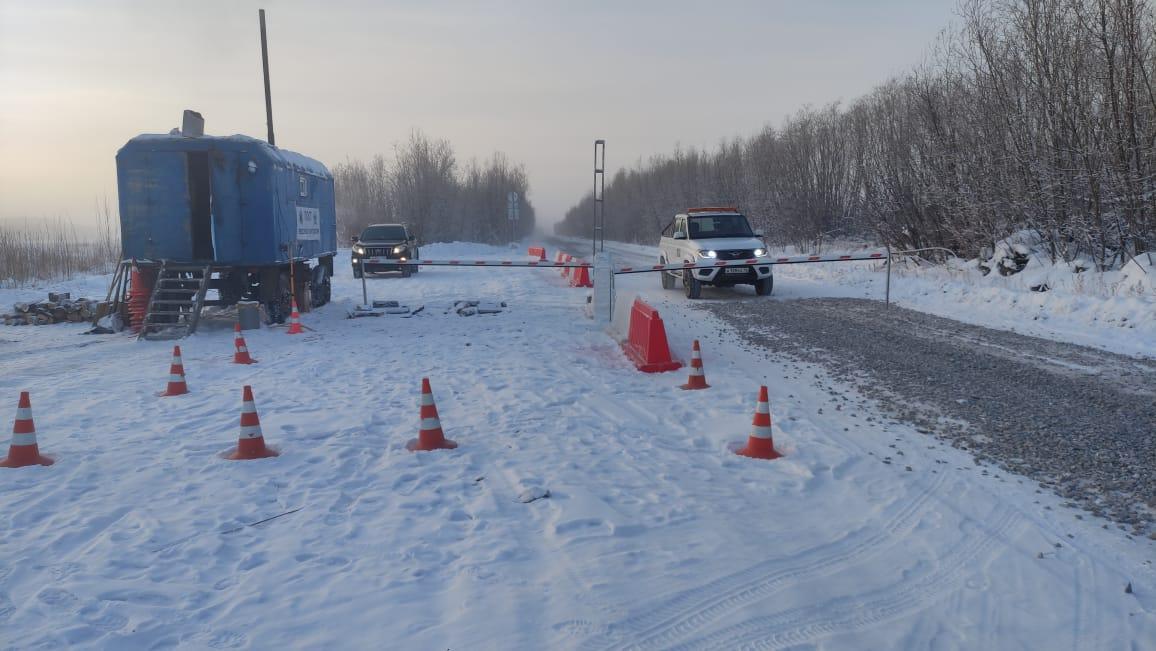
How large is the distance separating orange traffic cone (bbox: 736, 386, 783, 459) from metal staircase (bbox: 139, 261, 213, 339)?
1050cm

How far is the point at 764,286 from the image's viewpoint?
1741 centimetres

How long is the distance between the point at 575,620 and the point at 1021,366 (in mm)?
7594

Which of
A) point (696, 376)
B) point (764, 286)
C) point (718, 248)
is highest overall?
point (718, 248)

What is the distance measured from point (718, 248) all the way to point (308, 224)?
371 inches

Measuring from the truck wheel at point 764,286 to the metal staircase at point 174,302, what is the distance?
12.0m

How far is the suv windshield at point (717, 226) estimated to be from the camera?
1767 centimetres

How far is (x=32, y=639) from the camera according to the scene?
321cm

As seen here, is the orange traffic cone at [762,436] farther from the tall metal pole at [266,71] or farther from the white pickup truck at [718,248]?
the tall metal pole at [266,71]

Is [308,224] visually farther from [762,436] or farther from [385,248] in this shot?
[762,436]

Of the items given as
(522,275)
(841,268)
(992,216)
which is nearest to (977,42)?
(992,216)

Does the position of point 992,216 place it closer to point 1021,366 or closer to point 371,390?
point 1021,366

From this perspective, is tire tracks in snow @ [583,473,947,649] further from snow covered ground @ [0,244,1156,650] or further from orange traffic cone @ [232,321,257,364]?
orange traffic cone @ [232,321,257,364]

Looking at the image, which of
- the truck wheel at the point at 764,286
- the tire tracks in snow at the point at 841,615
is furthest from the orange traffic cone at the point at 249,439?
the truck wheel at the point at 764,286

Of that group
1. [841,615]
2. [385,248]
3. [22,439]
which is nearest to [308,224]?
[385,248]
